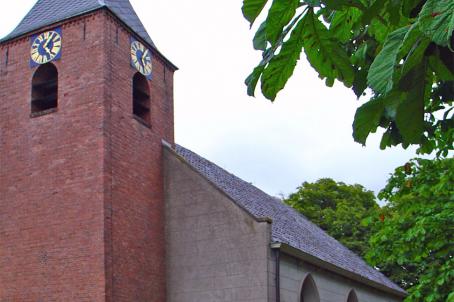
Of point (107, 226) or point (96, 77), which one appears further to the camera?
point (96, 77)

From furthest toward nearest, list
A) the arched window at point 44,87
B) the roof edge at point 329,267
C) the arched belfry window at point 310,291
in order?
the arched belfry window at point 310,291 → the arched window at point 44,87 → the roof edge at point 329,267

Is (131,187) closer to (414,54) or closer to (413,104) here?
Answer: (413,104)

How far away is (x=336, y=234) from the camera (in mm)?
37406

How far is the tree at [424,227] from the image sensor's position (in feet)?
36.5

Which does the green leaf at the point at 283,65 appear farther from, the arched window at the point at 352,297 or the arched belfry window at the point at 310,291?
the arched window at the point at 352,297

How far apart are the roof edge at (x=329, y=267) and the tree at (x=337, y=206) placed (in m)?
8.67

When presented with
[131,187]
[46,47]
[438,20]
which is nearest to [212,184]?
[131,187]

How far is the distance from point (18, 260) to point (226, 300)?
216 inches

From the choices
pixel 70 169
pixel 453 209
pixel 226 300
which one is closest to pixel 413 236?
pixel 453 209

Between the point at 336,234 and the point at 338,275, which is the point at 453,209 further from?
the point at 336,234

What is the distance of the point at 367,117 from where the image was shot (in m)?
1.89

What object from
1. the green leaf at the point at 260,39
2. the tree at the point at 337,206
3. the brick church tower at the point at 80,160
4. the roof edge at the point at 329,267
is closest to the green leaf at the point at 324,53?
the green leaf at the point at 260,39

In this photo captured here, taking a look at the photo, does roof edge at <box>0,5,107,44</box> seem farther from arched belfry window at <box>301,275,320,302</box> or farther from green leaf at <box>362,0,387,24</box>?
green leaf at <box>362,0,387,24</box>

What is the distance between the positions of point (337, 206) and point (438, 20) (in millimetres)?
38643
